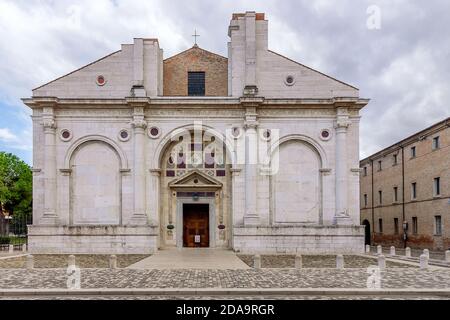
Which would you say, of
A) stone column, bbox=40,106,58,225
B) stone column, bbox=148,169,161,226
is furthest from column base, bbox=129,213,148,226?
stone column, bbox=40,106,58,225

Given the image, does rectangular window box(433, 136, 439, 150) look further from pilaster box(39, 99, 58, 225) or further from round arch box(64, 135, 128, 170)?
pilaster box(39, 99, 58, 225)

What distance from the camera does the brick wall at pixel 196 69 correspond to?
96.9ft

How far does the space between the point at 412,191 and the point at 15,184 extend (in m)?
46.1

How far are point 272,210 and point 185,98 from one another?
8529 millimetres

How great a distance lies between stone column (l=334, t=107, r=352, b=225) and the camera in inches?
1017

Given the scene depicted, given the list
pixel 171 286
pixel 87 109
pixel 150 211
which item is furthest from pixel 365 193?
pixel 171 286

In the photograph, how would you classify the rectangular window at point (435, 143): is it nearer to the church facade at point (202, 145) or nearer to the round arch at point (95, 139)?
the church facade at point (202, 145)

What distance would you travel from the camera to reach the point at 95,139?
26.7m

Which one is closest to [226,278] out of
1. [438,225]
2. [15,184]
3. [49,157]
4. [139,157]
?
[139,157]

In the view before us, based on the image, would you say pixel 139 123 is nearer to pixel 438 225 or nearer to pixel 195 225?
pixel 195 225

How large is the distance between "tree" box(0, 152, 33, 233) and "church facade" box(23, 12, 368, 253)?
102 ft

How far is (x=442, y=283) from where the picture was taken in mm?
13719

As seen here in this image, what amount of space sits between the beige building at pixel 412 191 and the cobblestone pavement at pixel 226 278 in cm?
1500

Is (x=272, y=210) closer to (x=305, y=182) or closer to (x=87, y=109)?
(x=305, y=182)
